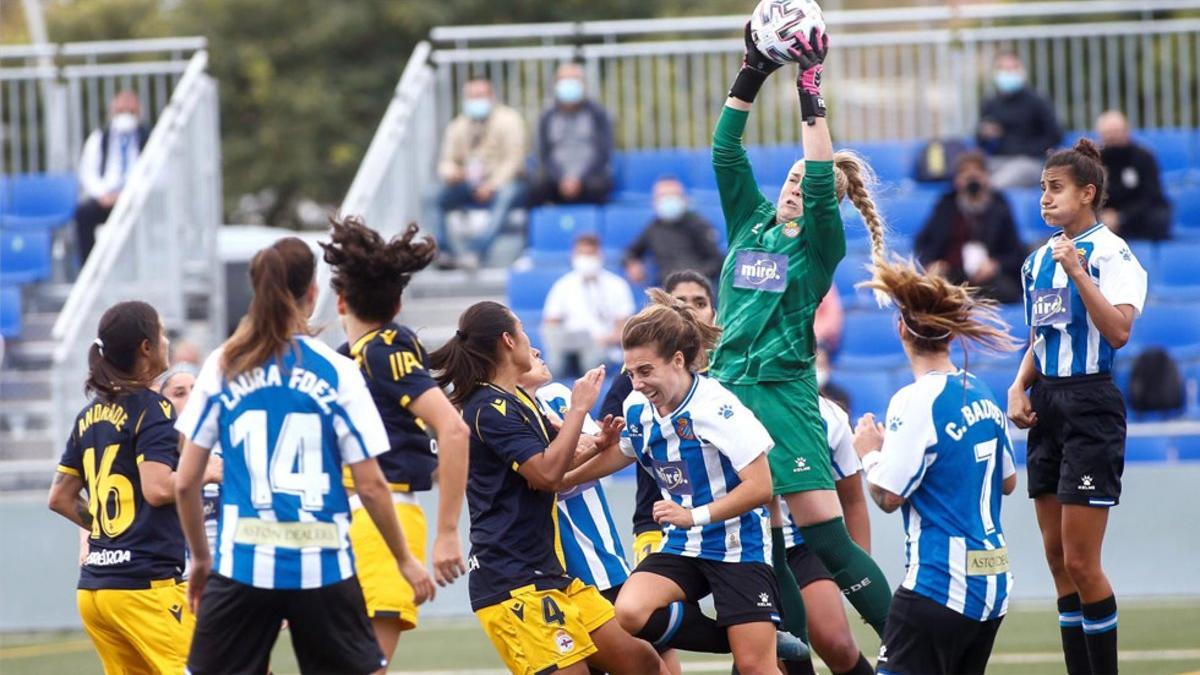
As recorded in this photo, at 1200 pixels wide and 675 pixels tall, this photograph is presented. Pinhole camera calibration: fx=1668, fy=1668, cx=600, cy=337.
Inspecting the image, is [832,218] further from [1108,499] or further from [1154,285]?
[1154,285]

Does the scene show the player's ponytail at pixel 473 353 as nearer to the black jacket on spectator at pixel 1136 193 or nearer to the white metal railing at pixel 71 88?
the black jacket on spectator at pixel 1136 193

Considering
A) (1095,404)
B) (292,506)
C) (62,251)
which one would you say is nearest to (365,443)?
(292,506)

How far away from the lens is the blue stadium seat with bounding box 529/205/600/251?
14508mm

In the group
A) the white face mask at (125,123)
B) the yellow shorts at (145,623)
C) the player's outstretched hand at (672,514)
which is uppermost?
the white face mask at (125,123)

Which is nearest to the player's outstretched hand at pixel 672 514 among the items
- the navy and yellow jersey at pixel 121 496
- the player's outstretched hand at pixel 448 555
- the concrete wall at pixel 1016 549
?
the player's outstretched hand at pixel 448 555

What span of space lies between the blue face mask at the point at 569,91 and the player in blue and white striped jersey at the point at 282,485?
9486 millimetres

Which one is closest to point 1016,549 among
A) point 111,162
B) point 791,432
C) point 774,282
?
point 791,432

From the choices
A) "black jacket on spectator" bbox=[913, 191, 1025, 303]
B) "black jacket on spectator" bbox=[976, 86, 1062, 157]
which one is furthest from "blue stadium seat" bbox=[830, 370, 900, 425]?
"black jacket on spectator" bbox=[976, 86, 1062, 157]

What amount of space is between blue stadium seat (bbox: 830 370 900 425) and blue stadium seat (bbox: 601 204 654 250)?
2.63m

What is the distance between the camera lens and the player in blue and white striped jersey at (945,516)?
5398 mm

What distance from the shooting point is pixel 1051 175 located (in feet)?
22.2

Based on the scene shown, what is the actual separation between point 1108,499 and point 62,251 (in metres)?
11.4

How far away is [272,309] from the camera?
5137mm

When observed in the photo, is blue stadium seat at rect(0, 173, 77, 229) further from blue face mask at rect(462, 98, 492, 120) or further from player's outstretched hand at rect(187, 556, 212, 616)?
player's outstretched hand at rect(187, 556, 212, 616)
